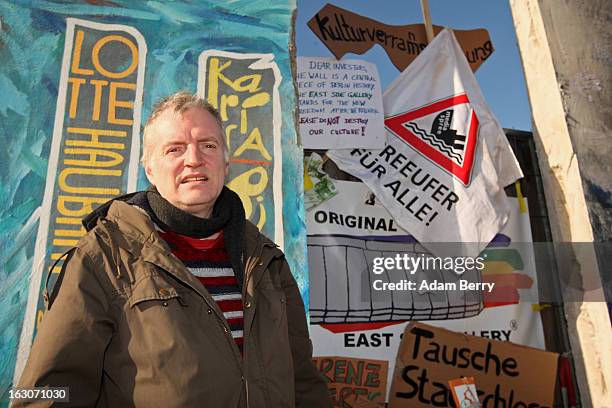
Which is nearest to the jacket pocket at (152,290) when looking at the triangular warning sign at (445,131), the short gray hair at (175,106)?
the short gray hair at (175,106)

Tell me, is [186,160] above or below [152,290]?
above

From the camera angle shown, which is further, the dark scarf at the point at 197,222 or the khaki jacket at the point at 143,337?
the dark scarf at the point at 197,222

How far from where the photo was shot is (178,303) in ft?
3.26

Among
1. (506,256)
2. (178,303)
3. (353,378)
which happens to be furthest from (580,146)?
(178,303)

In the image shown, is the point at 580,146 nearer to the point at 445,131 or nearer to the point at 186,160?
the point at 445,131

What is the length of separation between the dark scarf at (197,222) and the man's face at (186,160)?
4cm

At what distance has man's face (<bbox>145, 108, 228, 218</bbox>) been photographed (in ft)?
3.86

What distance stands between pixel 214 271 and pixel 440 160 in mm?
Result: 2245

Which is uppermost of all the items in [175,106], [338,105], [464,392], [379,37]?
[379,37]

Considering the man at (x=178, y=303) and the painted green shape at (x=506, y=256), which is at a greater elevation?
the painted green shape at (x=506, y=256)

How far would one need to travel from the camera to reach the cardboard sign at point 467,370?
2680 mm

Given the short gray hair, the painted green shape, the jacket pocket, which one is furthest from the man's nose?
the painted green shape

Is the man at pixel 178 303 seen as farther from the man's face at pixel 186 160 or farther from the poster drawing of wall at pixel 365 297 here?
the poster drawing of wall at pixel 365 297

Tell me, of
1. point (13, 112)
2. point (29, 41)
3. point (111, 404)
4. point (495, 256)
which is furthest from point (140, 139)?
point (495, 256)
